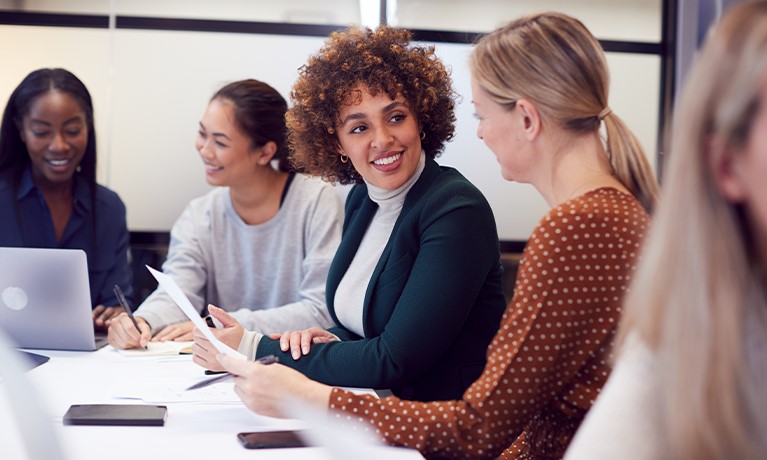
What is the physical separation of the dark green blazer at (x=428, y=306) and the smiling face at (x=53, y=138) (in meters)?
1.32

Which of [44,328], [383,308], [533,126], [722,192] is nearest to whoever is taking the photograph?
[722,192]

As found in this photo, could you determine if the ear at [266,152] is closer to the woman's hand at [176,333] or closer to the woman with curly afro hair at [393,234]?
the woman with curly afro hair at [393,234]

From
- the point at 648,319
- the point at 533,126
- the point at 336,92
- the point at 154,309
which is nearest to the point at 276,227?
the point at 154,309

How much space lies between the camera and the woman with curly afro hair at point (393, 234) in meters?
1.71

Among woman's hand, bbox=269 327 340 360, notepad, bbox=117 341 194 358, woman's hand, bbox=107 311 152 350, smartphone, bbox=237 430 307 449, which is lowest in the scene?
notepad, bbox=117 341 194 358

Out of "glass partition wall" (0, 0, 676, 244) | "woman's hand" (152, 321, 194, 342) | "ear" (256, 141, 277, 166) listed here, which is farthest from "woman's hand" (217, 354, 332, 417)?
"glass partition wall" (0, 0, 676, 244)

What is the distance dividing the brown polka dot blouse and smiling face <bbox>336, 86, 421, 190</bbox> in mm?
808

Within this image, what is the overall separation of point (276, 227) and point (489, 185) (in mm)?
1182

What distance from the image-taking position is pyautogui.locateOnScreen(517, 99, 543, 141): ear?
139 centimetres

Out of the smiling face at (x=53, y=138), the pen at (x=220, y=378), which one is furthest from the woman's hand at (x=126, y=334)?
the smiling face at (x=53, y=138)

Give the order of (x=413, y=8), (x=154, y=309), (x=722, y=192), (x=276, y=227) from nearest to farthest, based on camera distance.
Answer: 1. (x=722, y=192)
2. (x=154, y=309)
3. (x=276, y=227)
4. (x=413, y=8)

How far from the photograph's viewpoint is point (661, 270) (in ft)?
2.65

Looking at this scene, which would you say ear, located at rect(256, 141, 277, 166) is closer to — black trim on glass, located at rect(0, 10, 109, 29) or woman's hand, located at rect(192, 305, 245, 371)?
black trim on glass, located at rect(0, 10, 109, 29)

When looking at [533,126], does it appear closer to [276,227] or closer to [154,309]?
[154,309]
